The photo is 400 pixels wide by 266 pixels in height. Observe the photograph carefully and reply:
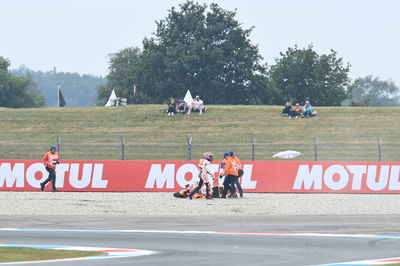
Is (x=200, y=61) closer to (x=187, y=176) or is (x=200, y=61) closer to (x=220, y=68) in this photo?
Answer: (x=220, y=68)

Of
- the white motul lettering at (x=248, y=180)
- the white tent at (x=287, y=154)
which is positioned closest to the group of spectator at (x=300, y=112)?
the white tent at (x=287, y=154)

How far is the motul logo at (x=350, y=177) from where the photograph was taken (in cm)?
2922

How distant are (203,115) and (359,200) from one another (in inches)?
1199

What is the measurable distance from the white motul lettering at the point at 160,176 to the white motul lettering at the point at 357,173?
5.91 meters

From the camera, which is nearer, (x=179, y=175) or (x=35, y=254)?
(x=35, y=254)

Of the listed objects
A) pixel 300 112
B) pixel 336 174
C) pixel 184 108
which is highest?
pixel 184 108

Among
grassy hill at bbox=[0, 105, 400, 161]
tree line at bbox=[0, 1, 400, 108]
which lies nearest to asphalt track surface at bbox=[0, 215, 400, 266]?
grassy hill at bbox=[0, 105, 400, 161]

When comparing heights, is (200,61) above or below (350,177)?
above

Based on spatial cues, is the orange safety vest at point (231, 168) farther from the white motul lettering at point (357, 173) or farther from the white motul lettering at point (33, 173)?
the white motul lettering at point (33, 173)

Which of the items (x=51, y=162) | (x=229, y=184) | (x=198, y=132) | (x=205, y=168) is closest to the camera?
(x=205, y=168)

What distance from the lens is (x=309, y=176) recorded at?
29.3 metres

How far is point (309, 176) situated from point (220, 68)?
175 ft

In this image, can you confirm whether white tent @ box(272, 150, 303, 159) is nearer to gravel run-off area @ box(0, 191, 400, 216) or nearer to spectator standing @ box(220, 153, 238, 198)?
gravel run-off area @ box(0, 191, 400, 216)

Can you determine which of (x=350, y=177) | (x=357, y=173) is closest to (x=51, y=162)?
(x=350, y=177)
